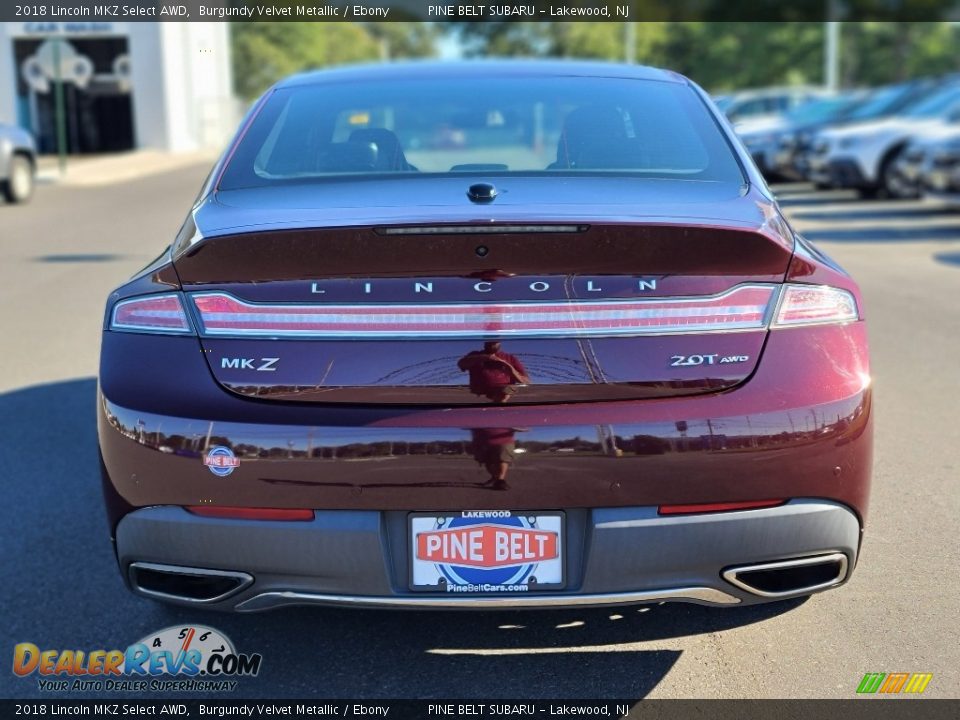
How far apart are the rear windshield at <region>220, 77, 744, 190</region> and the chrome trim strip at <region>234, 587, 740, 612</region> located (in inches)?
47.9

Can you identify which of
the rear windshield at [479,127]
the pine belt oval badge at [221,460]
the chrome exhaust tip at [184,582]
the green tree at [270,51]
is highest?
the rear windshield at [479,127]

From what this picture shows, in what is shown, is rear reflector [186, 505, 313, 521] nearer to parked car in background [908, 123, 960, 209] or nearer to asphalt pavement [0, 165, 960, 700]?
asphalt pavement [0, 165, 960, 700]

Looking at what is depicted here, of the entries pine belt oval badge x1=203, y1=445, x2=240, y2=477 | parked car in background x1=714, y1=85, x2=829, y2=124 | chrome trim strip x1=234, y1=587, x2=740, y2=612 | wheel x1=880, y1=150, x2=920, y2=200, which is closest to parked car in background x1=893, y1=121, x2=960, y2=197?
wheel x1=880, y1=150, x2=920, y2=200

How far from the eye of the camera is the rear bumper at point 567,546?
2.74 m

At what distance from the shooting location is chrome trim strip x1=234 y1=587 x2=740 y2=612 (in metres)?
2.77

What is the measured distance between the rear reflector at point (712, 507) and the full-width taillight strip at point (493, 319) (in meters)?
0.41

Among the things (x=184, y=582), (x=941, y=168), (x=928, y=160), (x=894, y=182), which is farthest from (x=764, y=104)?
(x=184, y=582)

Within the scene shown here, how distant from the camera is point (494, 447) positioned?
8.85 ft

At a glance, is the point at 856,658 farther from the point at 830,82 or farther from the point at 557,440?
the point at 830,82

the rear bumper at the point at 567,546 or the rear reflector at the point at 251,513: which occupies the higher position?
the rear reflector at the point at 251,513

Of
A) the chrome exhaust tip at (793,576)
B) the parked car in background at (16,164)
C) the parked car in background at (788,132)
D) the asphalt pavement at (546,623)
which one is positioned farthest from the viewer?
the parked car in background at (788,132)

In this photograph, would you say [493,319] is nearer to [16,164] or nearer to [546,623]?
[546,623]

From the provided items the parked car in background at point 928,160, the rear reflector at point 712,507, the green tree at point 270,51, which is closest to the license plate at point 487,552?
the rear reflector at point 712,507

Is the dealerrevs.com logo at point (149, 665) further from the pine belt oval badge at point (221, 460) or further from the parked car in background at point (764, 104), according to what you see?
the parked car in background at point (764, 104)
